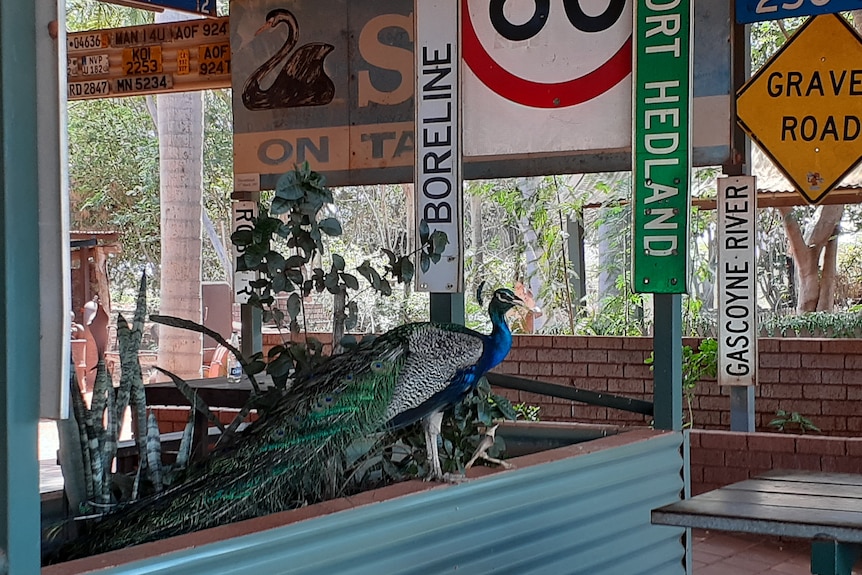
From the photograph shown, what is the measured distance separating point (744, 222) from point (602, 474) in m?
2.97

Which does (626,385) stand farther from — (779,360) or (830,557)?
(830,557)

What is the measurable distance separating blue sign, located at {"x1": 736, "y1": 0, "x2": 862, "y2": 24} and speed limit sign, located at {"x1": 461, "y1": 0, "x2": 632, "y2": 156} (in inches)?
59.8

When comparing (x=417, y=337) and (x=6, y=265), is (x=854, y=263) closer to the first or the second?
(x=417, y=337)

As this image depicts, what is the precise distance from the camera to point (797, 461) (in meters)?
5.99

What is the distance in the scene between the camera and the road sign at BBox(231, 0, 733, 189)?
3.83 m

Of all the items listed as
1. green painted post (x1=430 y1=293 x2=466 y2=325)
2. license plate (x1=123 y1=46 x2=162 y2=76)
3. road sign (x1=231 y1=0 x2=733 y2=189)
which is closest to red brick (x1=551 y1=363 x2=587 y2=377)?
road sign (x1=231 y1=0 x2=733 y2=189)

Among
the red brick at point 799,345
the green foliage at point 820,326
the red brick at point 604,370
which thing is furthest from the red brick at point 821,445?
the green foliage at point 820,326

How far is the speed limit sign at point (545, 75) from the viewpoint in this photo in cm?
378

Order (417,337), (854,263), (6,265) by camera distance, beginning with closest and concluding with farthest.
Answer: (6,265) < (417,337) < (854,263)

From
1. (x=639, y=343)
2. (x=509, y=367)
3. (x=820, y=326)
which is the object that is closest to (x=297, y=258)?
(x=639, y=343)

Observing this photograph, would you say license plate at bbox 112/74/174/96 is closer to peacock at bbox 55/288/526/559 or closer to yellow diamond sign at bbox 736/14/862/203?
yellow diamond sign at bbox 736/14/862/203

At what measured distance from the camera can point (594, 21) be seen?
12.6ft

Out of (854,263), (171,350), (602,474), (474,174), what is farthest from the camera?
(854,263)

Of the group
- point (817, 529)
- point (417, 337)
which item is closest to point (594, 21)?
point (417, 337)
